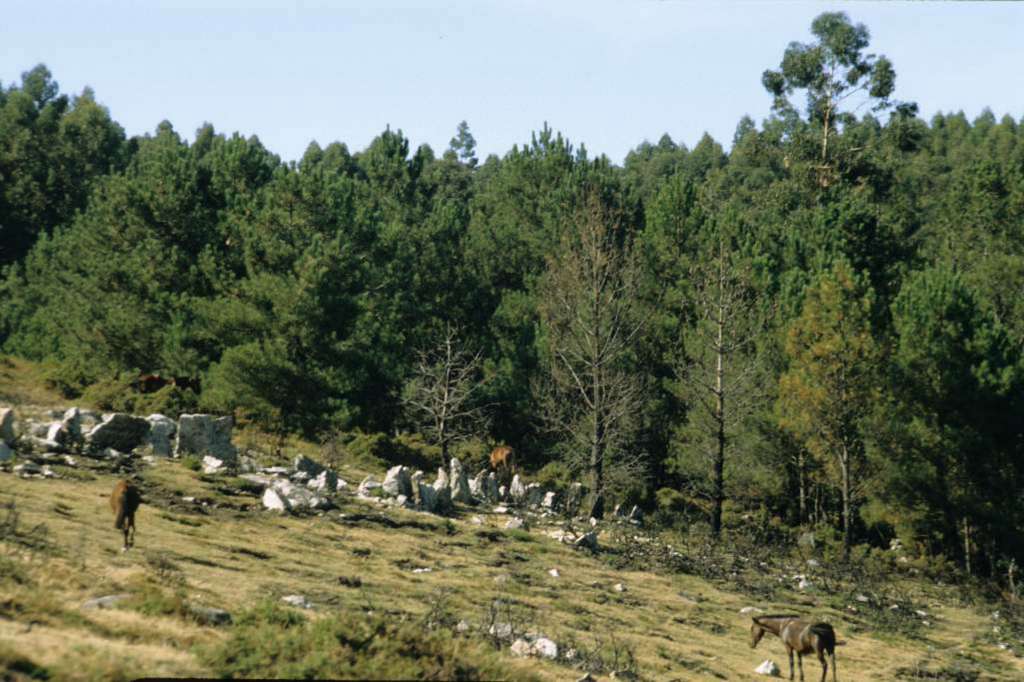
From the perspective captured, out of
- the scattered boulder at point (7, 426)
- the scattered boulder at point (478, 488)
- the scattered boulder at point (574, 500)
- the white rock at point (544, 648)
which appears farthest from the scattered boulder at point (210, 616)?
the scattered boulder at point (574, 500)

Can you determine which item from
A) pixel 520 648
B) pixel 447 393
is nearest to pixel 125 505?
pixel 520 648

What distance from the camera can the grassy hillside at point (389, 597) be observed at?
1195 cm

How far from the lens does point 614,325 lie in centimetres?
4516

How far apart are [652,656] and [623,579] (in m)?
8.71

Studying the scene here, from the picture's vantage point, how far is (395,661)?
1234 centimetres

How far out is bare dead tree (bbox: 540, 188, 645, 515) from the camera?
41.7 metres

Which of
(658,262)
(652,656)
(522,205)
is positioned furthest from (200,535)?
(522,205)

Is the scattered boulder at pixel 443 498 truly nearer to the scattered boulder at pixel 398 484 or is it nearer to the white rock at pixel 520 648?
the scattered boulder at pixel 398 484

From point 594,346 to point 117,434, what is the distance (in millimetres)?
19194

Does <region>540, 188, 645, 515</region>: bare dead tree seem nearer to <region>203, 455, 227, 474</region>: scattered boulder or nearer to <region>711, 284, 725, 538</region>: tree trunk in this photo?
<region>711, 284, 725, 538</region>: tree trunk

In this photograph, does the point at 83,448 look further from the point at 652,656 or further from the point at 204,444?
the point at 652,656

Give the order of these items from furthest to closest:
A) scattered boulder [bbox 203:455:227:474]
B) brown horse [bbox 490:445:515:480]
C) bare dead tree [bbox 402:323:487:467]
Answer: bare dead tree [bbox 402:323:487:467], brown horse [bbox 490:445:515:480], scattered boulder [bbox 203:455:227:474]

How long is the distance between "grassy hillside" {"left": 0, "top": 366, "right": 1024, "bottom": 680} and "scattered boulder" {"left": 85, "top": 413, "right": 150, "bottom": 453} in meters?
1.33

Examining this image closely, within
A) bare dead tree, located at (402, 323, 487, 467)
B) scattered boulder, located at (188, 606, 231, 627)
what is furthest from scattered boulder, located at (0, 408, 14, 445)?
bare dead tree, located at (402, 323, 487, 467)
